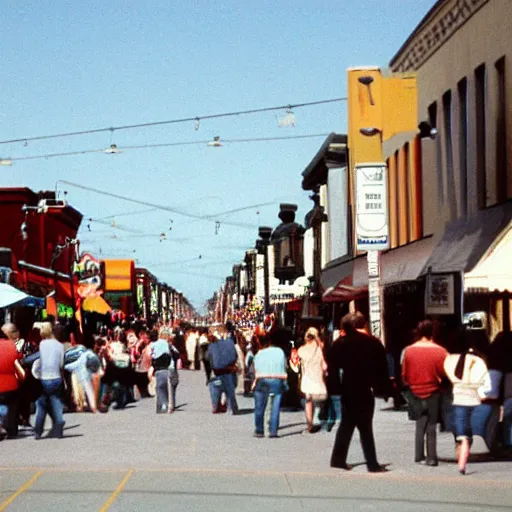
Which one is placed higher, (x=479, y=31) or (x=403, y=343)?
(x=479, y=31)

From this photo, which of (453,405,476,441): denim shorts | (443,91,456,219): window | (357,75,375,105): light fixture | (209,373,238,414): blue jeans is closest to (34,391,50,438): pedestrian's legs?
(209,373,238,414): blue jeans

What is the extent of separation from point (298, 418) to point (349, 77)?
26.3 ft

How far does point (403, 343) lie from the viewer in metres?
34.0

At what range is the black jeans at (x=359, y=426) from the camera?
14.9 meters

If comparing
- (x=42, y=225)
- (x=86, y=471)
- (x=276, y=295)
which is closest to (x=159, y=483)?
(x=86, y=471)

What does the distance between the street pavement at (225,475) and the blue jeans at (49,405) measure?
29cm

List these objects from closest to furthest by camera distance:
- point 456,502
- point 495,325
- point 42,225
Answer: point 456,502
point 495,325
point 42,225

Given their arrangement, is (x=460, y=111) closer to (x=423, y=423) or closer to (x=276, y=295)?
(x=423, y=423)

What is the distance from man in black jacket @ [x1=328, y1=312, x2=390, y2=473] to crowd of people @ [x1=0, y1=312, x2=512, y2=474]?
0.01 meters

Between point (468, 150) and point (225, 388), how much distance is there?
672 centimetres

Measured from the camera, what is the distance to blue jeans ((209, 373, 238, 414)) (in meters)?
25.6

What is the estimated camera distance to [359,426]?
587 inches

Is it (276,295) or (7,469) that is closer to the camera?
(7,469)

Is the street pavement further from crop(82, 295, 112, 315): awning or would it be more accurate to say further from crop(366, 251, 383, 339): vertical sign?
crop(82, 295, 112, 315): awning
